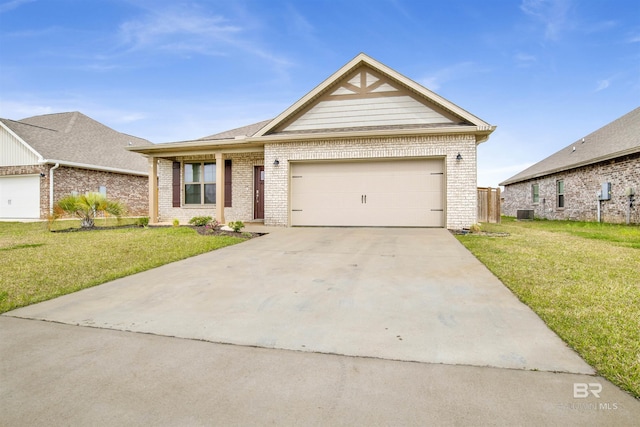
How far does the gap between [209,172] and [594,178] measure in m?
18.4

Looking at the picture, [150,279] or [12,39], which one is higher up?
[12,39]

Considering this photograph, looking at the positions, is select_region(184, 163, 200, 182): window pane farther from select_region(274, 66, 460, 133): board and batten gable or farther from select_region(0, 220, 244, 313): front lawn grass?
select_region(0, 220, 244, 313): front lawn grass

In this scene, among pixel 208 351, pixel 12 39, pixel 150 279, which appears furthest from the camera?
pixel 12 39

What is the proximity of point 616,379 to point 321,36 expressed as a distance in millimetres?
15575

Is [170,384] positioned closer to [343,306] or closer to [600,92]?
[343,306]

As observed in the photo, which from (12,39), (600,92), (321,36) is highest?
(321,36)

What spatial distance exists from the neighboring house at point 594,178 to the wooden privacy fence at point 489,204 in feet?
16.8

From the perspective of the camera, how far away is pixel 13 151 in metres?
17.0

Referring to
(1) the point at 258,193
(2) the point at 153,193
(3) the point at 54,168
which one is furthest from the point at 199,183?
(3) the point at 54,168

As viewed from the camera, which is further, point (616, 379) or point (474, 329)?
point (474, 329)

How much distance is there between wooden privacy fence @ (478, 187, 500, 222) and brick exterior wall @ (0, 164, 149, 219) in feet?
63.8

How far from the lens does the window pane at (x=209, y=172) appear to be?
13.3 metres

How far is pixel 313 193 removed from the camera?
438 inches

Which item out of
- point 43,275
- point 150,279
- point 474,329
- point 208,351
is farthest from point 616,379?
point 43,275
